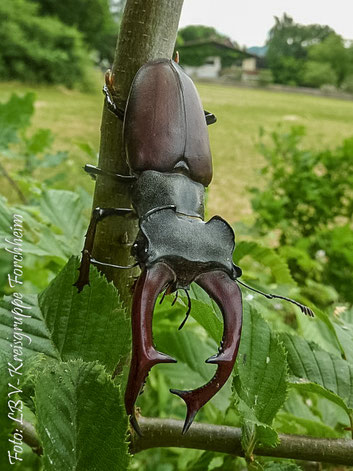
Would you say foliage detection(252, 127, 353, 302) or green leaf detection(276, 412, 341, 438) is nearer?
green leaf detection(276, 412, 341, 438)

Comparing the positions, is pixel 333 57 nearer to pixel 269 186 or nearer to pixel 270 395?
pixel 269 186

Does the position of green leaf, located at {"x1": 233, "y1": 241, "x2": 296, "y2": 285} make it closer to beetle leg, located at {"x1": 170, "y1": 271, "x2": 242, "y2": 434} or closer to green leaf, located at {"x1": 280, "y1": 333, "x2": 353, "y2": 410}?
green leaf, located at {"x1": 280, "y1": 333, "x2": 353, "y2": 410}

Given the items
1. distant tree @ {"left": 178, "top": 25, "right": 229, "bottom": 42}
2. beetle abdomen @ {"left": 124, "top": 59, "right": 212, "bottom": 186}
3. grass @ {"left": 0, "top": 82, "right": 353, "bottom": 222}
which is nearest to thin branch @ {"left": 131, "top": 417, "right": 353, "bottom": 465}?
beetle abdomen @ {"left": 124, "top": 59, "right": 212, "bottom": 186}

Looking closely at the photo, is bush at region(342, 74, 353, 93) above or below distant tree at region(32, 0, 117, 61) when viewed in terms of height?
below

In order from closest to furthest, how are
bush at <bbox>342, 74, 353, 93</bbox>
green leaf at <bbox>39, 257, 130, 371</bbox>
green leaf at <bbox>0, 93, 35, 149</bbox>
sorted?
green leaf at <bbox>39, 257, 130, 371</bbox>
green leaf at <bbox>0, 93, 35, 149</bbox>
bush at <bbox>342, 74, 353, 93</bbox>

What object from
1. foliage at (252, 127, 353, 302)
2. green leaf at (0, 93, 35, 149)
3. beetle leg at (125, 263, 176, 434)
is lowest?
foliage at (252, 127, 353, 302)

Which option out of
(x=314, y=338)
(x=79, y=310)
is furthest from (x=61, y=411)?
(x=314, y=338)
